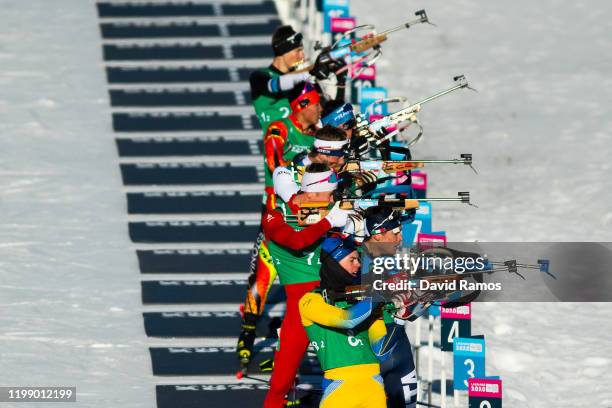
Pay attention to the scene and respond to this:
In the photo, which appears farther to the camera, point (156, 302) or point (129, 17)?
point (129, 17)

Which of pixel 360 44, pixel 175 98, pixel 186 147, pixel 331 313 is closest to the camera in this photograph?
pixel 331 313

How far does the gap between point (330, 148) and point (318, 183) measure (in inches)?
31.2

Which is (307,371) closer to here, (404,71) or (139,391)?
(139,391)

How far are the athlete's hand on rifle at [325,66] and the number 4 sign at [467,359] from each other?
3.54 m

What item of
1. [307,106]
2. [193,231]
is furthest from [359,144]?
[193,231]

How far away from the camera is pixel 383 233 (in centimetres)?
1201

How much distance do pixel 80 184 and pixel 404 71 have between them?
512 cm

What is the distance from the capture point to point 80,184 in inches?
731

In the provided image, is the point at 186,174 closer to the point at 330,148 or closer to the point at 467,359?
the point at 330,148

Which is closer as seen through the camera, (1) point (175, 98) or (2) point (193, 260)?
(2) point (193, 260)

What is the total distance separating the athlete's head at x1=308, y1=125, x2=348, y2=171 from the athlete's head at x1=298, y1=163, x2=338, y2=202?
0.62m

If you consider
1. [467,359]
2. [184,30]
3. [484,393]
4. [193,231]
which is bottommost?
[484,393]

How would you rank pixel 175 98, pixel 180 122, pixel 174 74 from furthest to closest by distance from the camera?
pixel 174 74 → pixel 175 98 → pixel 180 122

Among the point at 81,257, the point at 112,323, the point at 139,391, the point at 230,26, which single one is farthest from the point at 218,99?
the point at 139,391
